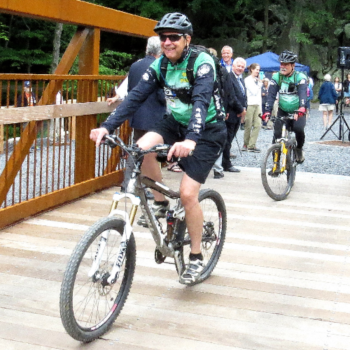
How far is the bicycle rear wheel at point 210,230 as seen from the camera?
4.81 m

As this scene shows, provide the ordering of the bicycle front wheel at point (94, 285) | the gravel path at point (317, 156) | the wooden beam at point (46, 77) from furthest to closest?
the gravel path at point (317, 156), the wooden beam at point (46, 77), the bicycle front wheel at point (94, 285)

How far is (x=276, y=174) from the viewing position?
329 inches

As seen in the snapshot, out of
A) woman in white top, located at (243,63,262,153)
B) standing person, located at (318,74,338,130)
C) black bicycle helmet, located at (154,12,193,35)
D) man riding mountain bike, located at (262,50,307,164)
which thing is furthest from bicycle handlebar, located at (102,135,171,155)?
standing person, located at (318,74,338,130)

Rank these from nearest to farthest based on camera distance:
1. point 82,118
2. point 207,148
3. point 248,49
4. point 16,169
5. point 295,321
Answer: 1. point 295,321
2. point 207,148
3. point 16,169
4. point 82,118
5. point 248,49

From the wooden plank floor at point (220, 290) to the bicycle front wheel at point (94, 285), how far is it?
0.38 ft

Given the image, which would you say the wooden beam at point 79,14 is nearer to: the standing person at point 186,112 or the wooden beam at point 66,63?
the wooden beam at point 66,63

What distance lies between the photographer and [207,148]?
4480 mm

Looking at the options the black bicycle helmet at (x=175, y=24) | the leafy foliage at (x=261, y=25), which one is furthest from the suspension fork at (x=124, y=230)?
the leafy foliage at (x=261, y=25)

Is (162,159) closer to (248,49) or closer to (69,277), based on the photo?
(69,277)

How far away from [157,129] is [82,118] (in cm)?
307

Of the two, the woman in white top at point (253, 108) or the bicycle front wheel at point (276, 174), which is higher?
the woman in white top at point (253, 108)

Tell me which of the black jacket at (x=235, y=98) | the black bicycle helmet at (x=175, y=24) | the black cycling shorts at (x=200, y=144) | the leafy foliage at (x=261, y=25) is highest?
the leafy foliage at (x=261, y=25)

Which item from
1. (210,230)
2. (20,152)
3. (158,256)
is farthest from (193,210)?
(20,152)

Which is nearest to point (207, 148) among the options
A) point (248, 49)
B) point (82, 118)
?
point (82, 118)
